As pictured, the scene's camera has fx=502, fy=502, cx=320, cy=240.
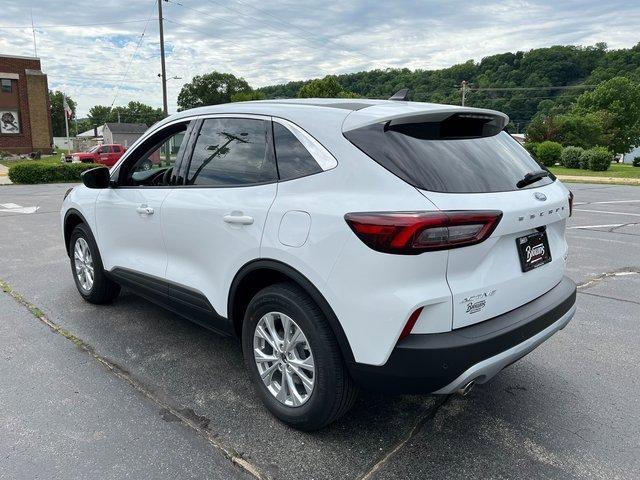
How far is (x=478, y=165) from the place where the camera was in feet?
8.58

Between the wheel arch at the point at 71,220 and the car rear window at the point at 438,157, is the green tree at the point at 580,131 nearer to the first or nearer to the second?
the wheel arch at the point at 71,220

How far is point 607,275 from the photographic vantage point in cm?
607

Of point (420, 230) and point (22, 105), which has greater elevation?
point (22, 105)

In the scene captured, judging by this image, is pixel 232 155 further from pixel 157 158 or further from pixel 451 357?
pixel 451 357

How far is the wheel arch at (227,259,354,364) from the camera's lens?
2430 mm

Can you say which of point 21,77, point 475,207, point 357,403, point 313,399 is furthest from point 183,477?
point 21,77

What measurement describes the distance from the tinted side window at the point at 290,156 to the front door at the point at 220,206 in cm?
6

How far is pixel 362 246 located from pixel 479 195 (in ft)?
2.07

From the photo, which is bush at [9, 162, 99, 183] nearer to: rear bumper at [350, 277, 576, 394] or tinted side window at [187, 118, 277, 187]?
tinted side window at [187, 118, 277, 187]

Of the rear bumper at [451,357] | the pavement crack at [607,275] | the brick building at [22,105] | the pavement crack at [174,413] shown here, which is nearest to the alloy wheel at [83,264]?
the pavement crack at [174,413]

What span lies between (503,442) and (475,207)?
133cm

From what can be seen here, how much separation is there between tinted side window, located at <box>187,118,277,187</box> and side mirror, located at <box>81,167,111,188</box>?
112 centimetres

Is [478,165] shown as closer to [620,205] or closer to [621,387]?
[621,387]

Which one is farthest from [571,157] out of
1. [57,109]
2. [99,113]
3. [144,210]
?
[99,113]
